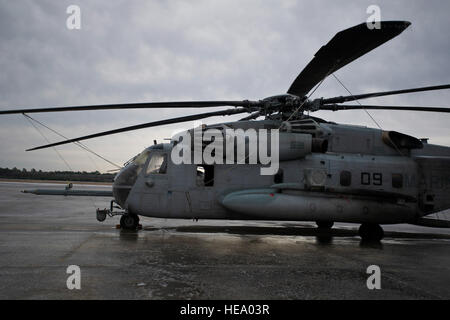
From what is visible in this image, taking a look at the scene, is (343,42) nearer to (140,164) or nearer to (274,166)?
(274,166)

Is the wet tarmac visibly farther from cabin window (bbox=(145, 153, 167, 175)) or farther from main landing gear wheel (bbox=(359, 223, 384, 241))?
cabin window (bbox=(145, 153, 167, 175))

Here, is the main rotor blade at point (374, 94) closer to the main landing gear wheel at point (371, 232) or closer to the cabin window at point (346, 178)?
the cabin window at point (346, 178)

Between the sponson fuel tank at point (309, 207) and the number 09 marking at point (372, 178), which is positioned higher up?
the number 09 marking at point (372, 178)

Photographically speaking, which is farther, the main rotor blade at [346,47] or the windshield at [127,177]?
the windshield at [127,177]

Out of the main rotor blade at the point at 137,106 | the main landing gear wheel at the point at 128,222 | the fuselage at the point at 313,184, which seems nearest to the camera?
the main rotor blade at the point at 137,106

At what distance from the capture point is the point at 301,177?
32.2 feet

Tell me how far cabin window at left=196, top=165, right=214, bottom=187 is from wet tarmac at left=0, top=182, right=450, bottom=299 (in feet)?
5.60

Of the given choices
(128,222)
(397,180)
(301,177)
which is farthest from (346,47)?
(128,222)

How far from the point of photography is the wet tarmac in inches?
168

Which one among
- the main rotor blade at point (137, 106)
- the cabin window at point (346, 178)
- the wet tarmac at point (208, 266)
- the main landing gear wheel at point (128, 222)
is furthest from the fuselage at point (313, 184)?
the main rotor blade at point (137, 106)

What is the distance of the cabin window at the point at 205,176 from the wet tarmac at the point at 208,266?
1.71 m

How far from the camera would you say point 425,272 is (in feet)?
18.9

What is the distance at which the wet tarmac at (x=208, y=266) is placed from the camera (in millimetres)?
4269

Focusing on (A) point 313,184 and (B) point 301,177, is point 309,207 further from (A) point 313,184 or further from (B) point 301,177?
(B) point 301,177
